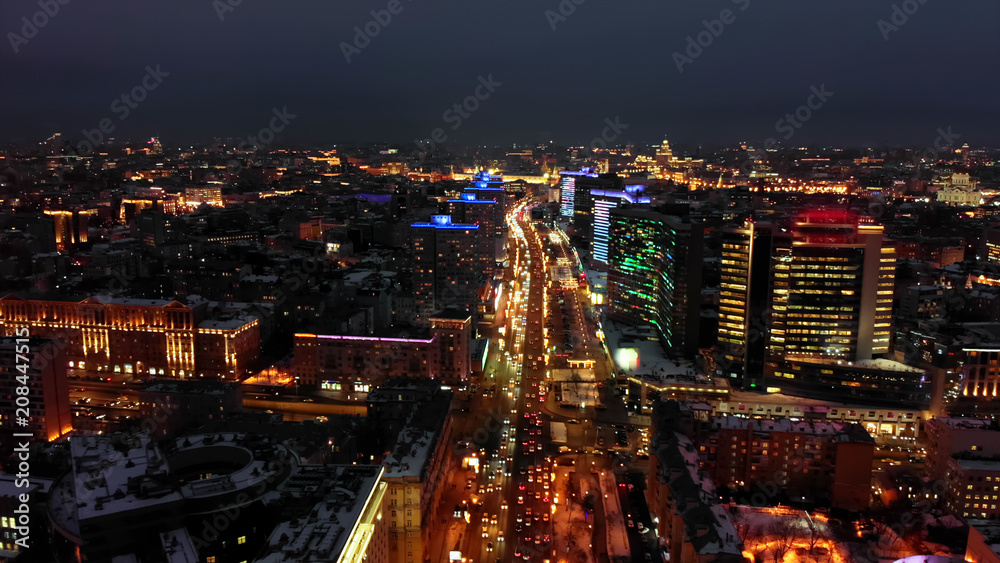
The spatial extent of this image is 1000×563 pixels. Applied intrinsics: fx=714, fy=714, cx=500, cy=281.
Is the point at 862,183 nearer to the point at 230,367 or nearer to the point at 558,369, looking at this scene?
the point at 558,369

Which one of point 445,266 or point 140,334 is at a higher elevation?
point 445,266

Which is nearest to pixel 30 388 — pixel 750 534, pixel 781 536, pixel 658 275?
pixel 750 534

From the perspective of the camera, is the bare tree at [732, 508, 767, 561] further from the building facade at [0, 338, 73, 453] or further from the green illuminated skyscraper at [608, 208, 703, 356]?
the building facade at [0, 338, 73, 453]

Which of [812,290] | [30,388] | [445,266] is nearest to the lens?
[30,388]

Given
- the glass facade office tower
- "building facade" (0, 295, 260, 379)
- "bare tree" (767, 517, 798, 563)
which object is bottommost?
"bare tree" (767, 517, 798, 563)

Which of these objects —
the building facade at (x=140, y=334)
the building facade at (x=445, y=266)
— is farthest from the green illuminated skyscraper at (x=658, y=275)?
the building facade at (x=140, y=334)

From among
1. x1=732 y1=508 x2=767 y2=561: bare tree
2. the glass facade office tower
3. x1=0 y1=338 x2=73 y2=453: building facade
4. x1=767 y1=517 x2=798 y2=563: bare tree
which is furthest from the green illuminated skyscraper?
x1=0 y1=338 x2=73 y2=453: building facade

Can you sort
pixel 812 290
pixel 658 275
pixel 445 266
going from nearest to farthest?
pixel 812 290 → pixel 658 275 → pixel 445 266

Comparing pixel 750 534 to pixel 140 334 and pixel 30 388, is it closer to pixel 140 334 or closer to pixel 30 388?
pixel 30 388

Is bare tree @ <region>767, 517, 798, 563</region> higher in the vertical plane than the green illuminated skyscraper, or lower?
lower

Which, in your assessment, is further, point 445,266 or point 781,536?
point 445,266

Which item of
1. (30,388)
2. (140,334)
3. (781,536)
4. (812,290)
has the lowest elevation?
(781,536)
